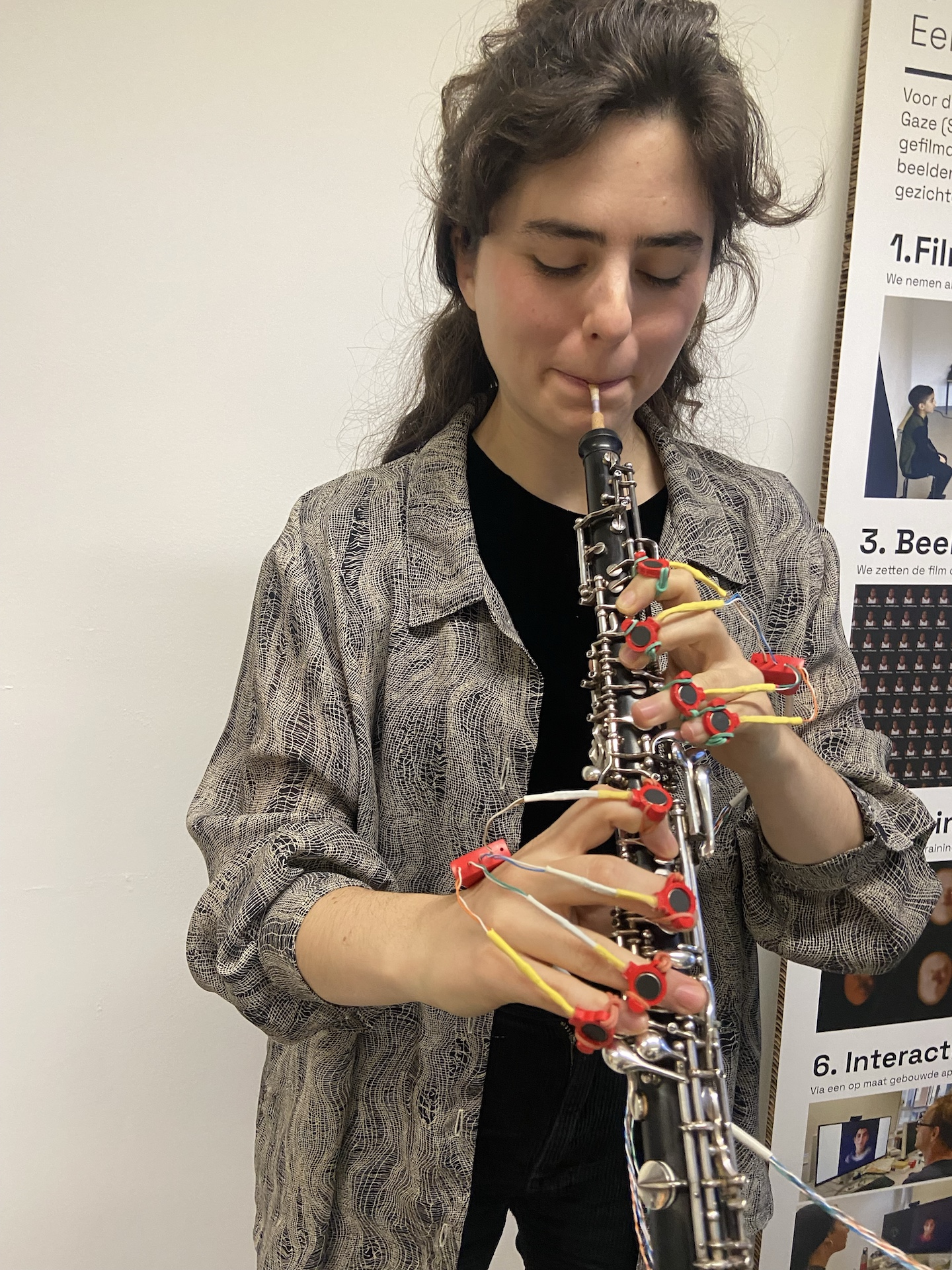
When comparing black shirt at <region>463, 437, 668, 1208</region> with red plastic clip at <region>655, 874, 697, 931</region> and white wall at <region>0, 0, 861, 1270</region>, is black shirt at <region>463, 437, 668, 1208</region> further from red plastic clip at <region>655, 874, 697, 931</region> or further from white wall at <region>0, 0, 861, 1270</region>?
white wall at <region>0, 0, 861, 1270</region>

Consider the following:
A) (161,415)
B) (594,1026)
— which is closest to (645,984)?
(594,1026)

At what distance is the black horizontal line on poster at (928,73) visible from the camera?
1344mm

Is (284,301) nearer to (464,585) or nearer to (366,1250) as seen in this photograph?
(464,585)

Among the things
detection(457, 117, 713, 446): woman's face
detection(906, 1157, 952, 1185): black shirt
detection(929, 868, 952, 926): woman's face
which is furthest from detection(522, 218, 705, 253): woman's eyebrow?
detection(906, 1157, 952, 1185): black shirt

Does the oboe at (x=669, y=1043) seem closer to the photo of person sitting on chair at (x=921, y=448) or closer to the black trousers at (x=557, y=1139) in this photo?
the black trousers at (x=557, y=1139)

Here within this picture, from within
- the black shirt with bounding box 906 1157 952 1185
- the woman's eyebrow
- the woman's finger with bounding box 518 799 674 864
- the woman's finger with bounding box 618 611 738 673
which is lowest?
the black shirt with bounding box 906 1157 952 1185

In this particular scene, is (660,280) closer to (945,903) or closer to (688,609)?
(688,609)

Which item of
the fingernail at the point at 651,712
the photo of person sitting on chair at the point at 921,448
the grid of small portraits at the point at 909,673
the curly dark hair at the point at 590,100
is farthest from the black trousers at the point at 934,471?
the fingernail at the point at 651,712

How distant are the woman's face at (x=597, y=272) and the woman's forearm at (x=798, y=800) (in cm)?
32

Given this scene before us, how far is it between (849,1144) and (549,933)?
1.23 meters

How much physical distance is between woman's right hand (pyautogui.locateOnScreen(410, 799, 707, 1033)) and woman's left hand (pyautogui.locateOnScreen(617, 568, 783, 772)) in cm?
8

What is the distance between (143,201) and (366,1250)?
1.18 m

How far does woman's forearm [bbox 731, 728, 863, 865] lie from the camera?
773mm

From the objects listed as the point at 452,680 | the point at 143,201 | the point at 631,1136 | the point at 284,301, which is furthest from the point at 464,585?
the point at 143,201
